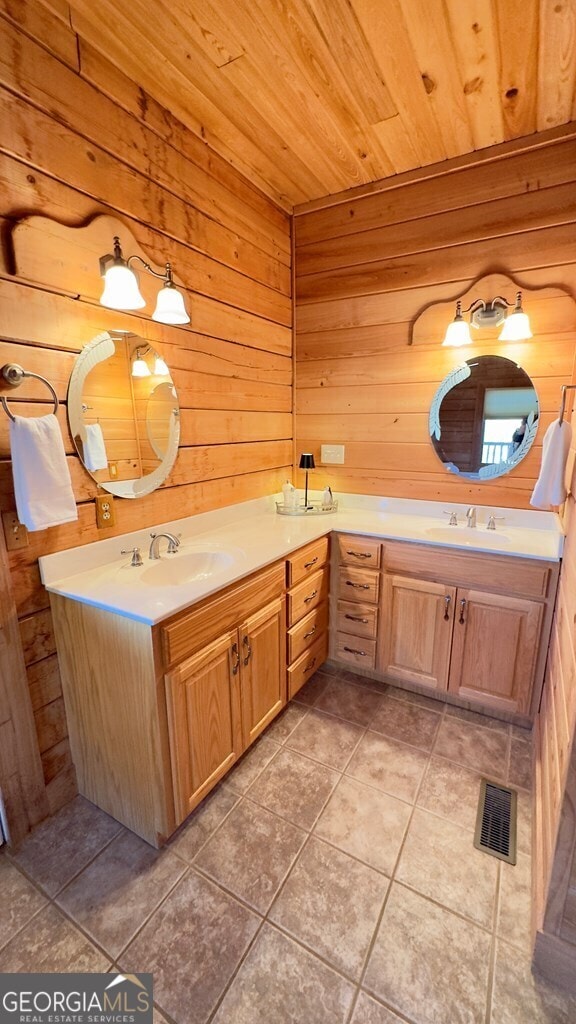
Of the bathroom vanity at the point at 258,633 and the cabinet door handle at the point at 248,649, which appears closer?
the bathroom vanity at the point at 258,633

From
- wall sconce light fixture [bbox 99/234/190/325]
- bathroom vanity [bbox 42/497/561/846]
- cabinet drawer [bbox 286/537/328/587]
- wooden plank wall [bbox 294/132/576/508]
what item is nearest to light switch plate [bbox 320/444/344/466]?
wooden plank wall [bbox 294/132/576/508]

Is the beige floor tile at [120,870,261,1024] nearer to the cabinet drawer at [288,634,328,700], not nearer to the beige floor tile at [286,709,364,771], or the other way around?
the beige floor tile at [286,709,364,771]

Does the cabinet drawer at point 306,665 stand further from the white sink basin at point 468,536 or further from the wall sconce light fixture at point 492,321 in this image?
the wall sconce light fixture at point 492,321

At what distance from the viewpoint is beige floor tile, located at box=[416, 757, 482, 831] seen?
153 cm

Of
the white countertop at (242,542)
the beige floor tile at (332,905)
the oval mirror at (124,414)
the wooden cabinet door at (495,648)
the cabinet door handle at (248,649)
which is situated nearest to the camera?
the beige floor tile at (332,905)

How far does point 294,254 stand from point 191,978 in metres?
3.12

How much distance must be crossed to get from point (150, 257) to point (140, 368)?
1.45 ft

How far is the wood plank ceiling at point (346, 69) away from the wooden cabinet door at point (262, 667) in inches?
78.1

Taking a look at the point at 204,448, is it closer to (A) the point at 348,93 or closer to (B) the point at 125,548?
(B) the point at 125,548

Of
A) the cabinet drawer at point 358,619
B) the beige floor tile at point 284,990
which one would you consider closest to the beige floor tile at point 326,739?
the cabinet drawer at point 358,619

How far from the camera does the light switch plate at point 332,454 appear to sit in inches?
102

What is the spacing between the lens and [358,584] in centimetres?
220

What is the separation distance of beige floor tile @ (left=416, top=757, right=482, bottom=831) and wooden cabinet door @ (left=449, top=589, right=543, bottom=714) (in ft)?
1.27

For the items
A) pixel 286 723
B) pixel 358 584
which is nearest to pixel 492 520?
pixel 358 584
